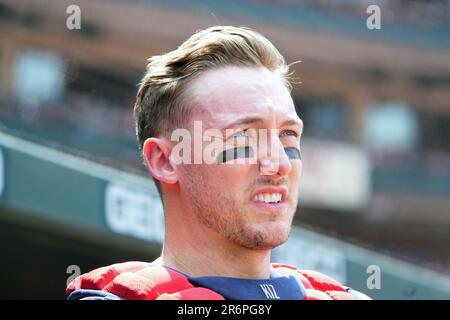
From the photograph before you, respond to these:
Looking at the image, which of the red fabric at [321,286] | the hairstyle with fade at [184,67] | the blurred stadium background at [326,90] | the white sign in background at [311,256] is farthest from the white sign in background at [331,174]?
the hairstyle with fade at [184,67]

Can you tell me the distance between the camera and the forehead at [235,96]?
204 cm

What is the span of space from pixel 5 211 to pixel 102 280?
8.29ft

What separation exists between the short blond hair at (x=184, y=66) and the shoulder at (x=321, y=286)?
0.51 m

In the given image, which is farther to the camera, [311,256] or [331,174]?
[331,174]

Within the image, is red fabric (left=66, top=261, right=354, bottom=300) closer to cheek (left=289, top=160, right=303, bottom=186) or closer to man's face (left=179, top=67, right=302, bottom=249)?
man's face (left=179, top=67, right=302, bottom=249)

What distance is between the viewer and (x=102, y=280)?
2102 mm

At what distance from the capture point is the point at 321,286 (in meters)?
2.32

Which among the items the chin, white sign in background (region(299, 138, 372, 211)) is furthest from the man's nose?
white sign in background (region(299, 138, 372, 211))

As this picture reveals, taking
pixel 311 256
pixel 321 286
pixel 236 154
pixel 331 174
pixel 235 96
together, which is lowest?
pixel 331 174

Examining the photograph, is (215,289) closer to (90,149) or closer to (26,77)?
(90,149)

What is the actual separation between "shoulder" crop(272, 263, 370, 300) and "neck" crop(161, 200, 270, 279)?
15 centimetres

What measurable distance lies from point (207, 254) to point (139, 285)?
0.19 meters

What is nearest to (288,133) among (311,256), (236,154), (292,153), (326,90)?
(292,153)

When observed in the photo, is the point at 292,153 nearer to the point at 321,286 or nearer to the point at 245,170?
the point at 245,170
